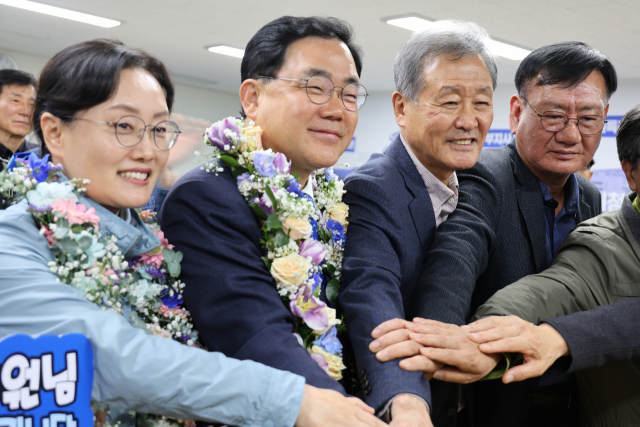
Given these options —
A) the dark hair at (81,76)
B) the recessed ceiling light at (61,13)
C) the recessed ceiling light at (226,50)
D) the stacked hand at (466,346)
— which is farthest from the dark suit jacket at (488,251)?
the recessed ceiling light at (226,50)

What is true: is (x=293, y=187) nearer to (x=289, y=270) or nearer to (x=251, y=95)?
(x=289, y=270)

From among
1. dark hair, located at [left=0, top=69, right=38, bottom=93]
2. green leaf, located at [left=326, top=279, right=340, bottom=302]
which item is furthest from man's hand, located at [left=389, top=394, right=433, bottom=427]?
dark hair, located at [left=0, top=69, right=38, bottom=93]

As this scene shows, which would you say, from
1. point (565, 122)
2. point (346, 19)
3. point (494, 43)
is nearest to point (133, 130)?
point (565, 122)

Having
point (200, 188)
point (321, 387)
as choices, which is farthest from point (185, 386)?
point (200, 188)

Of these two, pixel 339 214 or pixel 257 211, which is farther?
pixel 339 214

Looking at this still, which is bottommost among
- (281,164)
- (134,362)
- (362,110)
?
(362,110)

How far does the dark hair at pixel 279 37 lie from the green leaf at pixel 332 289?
2.10ft

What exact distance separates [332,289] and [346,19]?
647cm

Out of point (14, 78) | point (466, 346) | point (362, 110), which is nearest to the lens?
point (466, 346)

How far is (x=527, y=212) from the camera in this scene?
7.03 ft

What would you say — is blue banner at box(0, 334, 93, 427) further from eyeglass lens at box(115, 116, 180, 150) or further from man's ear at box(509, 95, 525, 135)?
man's ear at box(509, 95, 525, 135)

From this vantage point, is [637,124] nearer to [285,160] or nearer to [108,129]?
[285,160]

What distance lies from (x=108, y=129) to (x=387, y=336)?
2.81 ft

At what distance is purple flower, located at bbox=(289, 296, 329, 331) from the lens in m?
1.53
